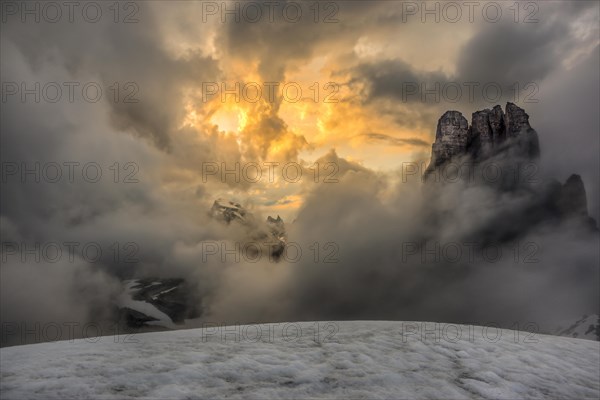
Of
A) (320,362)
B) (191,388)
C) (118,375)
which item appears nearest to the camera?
(191,388)

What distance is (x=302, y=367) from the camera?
1273 centimetres

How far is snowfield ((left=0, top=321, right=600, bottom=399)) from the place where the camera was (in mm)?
10750

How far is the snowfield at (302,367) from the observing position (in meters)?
10.8

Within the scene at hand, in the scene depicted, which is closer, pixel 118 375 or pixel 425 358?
pixel 118 375

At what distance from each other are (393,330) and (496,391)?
7.09 m

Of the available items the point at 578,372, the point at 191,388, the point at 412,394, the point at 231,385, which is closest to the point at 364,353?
the point at 412,394

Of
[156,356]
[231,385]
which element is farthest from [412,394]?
[156,356]

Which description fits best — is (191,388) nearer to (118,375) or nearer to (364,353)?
(118,375)

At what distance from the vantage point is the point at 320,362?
524 inches

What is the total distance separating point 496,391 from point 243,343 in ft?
30.6

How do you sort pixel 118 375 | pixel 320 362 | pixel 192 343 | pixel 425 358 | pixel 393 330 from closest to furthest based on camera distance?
pixel 118 375
pixel 320 362
pixel 425 358
pixel 192 343
pixel 393 330

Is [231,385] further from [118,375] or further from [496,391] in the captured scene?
[496,391]

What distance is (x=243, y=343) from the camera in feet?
51.6

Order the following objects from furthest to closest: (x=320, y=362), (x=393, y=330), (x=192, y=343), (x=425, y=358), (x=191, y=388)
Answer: (x=393, y=330), (x=192, y=343), (x=425, y=358), (x=320, y=362), (x=191, y=388)
